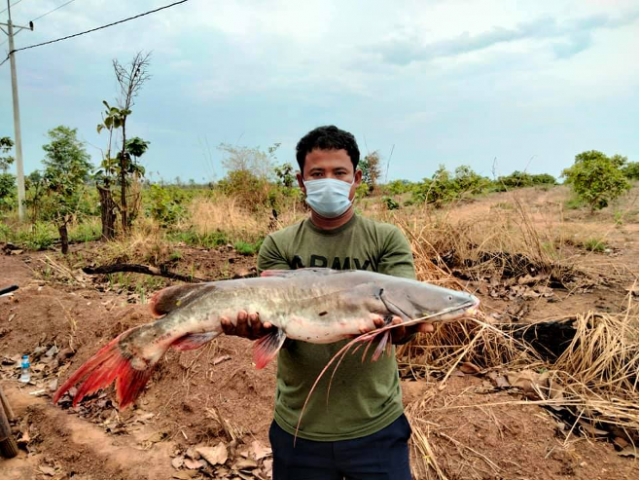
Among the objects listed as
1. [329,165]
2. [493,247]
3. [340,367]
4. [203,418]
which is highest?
[329,165]

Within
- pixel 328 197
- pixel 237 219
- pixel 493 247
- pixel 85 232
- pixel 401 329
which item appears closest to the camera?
pixel 401 329

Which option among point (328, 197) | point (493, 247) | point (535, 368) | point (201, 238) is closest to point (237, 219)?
point (201, 238)

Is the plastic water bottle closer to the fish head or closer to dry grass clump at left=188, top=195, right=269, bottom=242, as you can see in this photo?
dry grass clump at left=188, top=195, right=269, bottom=242

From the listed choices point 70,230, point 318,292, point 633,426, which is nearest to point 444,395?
point 633,426

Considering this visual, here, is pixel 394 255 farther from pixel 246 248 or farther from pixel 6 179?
pixel 6 179

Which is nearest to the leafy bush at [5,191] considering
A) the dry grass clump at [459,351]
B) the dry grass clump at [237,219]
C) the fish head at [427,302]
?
the dry grass clump at [237,219]

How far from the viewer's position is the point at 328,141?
2068 millimetres

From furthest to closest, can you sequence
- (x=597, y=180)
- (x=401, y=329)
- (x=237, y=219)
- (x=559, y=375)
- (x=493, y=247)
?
(x=597, y=180) → (x=237, y=219) → (x=493, y=247) → (x=559, y=375) → (x=401, y=329)

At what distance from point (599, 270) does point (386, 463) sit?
5.83 meters

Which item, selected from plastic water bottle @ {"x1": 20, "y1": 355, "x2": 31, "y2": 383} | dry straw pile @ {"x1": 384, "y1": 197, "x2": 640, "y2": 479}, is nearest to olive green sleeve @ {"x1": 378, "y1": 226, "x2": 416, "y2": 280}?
dry straw pile @ {"x1": 384, "y1": 197, "x2": 640, "y2": 479}

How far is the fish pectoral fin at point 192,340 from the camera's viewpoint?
187 cm

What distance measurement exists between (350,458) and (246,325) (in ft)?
2.22

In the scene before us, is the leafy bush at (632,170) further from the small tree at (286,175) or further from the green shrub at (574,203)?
the small tree at (286,175)

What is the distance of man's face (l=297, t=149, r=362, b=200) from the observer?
2.08m
